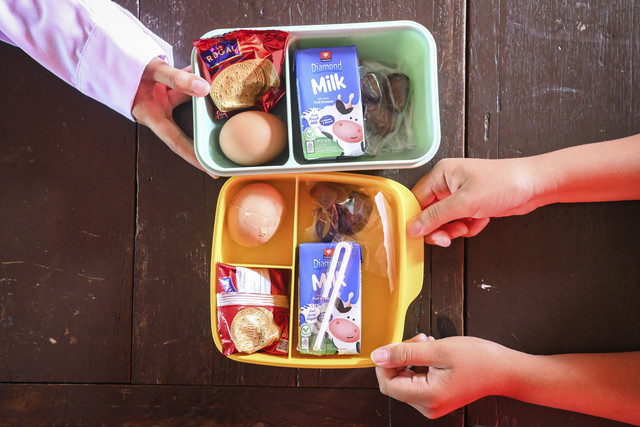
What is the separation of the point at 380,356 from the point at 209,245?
0.35 metres

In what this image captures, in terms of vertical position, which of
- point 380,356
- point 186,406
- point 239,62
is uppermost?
point 239,62

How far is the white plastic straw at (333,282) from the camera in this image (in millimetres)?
751

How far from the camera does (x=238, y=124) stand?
71 cm

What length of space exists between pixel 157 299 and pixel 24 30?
1.60 ft

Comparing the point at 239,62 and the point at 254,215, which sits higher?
the point at 239,62

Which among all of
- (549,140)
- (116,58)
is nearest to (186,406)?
(116,58)

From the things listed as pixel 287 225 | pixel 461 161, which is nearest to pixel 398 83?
pixel 461 161

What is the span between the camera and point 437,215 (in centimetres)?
76

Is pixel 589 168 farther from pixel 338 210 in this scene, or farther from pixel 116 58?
pixel 116 58

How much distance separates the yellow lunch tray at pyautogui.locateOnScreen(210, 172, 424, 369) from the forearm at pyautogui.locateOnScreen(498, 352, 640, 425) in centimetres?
22

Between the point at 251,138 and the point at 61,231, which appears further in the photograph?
the point at 61,231

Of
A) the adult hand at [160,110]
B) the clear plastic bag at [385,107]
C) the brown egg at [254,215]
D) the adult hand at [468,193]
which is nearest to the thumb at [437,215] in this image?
the adult hand at [468,193]

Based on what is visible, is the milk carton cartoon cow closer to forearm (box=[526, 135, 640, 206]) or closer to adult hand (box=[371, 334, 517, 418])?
adult hand (box=[371, 334, 517, 418])

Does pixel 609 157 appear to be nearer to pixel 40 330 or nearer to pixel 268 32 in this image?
pixel 268 32
